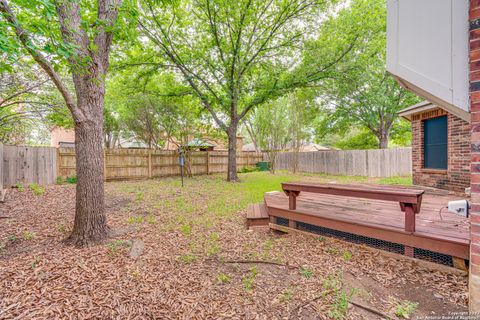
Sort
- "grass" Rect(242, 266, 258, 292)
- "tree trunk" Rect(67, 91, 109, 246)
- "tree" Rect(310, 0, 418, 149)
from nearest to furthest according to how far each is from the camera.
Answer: "grass" Rect(242, 266, 258, 292), "tree trunk" Rect(67, 91, 109, 246), "tree" Rect(310, 0, 418, 149)

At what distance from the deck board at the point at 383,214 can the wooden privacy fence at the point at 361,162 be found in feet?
29.0

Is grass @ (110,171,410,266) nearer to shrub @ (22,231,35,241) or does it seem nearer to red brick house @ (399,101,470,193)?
shrub @ (22,231,35,241)

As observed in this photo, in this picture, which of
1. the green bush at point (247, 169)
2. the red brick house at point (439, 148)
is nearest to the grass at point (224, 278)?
the red brick house at point (439, 148)

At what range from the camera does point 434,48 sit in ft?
6.30

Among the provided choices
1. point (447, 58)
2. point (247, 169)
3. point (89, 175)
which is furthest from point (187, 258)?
point (247, 169)

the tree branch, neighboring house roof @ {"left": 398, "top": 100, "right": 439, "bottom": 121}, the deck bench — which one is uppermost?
neighboring house roof @ {"left": 398, "top": 100, "right": 439, "bottom": 121}

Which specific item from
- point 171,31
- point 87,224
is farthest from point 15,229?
point 171,31

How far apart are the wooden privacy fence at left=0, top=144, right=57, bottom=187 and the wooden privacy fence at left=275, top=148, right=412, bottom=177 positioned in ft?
43.5

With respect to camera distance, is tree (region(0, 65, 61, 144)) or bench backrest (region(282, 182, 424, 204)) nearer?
bench backrest (region(282, 182, 424, 204))

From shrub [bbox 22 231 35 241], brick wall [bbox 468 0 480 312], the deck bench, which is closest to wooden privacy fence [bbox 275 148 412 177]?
the deck bench

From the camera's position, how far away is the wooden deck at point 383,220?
259 centimetres

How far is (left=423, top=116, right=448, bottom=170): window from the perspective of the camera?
6145mm

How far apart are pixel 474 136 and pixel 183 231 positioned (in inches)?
153

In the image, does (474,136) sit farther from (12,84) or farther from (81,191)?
(12,84)
